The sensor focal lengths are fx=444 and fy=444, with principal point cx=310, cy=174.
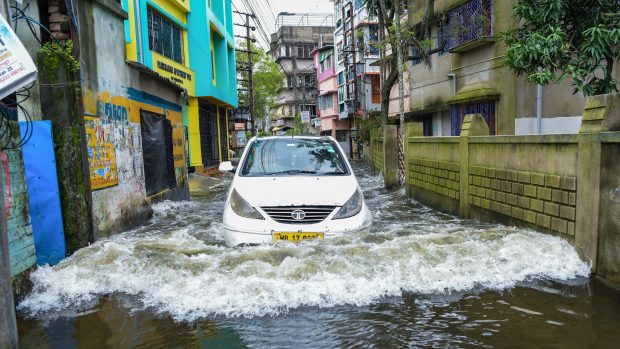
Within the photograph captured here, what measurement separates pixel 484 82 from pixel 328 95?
30.7 meters

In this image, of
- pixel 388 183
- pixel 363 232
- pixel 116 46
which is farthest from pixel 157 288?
pixel 388 183

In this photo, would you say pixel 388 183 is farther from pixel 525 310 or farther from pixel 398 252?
pixel 525 310

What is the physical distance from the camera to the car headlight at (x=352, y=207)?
17.3 ft

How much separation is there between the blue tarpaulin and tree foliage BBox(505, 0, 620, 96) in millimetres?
7630

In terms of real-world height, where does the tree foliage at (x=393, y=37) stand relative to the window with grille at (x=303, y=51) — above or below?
below

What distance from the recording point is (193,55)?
17516 millimetres

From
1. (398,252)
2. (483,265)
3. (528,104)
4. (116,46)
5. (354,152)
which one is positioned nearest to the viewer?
(483,265)

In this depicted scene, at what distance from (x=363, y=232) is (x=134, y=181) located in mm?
4693

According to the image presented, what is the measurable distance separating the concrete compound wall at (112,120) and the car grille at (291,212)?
8.90ft

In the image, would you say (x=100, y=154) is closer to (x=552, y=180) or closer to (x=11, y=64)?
(x=11, y=64)

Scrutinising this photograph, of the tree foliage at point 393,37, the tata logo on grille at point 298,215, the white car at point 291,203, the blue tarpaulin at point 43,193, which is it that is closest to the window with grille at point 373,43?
the tree foliage at point 393,37

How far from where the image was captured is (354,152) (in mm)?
35594

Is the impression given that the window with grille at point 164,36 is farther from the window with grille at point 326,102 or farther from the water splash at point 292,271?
the window with grille at point 326,102

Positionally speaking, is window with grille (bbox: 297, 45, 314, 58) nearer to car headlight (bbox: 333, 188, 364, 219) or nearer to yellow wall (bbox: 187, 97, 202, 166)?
yellow wall (bbox: 187, 97, 202, 166)
